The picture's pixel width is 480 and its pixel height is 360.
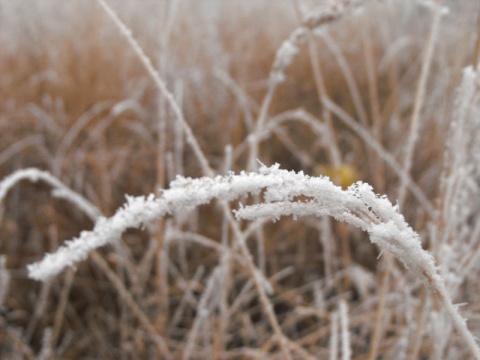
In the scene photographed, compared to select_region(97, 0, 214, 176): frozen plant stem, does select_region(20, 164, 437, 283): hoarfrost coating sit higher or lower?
lower

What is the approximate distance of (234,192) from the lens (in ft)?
0.82

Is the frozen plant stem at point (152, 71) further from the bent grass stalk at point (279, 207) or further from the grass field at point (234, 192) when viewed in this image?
the bent grass stalk at point (279, 207)

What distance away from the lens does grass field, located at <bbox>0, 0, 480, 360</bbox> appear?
467 millimetres

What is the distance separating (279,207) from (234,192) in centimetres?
3

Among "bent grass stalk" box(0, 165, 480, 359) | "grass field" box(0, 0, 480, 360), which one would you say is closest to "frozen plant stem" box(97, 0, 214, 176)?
"grass field" box(0, 0, 480, 360)

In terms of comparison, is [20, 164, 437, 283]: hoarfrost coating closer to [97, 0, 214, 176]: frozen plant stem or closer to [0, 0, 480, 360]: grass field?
[0, 0, 480, 360]: grass field

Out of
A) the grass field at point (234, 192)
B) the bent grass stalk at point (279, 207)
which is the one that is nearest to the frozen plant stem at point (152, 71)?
the grass field at point (234, 192)

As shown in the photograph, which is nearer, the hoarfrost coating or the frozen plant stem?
the hoarfrost coating

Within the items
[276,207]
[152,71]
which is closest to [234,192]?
[276,207]

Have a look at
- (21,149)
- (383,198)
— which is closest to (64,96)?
(21,149)

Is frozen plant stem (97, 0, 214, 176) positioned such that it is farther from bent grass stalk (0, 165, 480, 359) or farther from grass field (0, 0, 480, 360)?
bent grass stalk (0, 165, 480, 359)

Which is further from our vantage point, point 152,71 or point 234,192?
point 152,71

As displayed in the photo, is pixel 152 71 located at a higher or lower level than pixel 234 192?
higher

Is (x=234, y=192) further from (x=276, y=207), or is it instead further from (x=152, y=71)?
(x=152, y=71)
